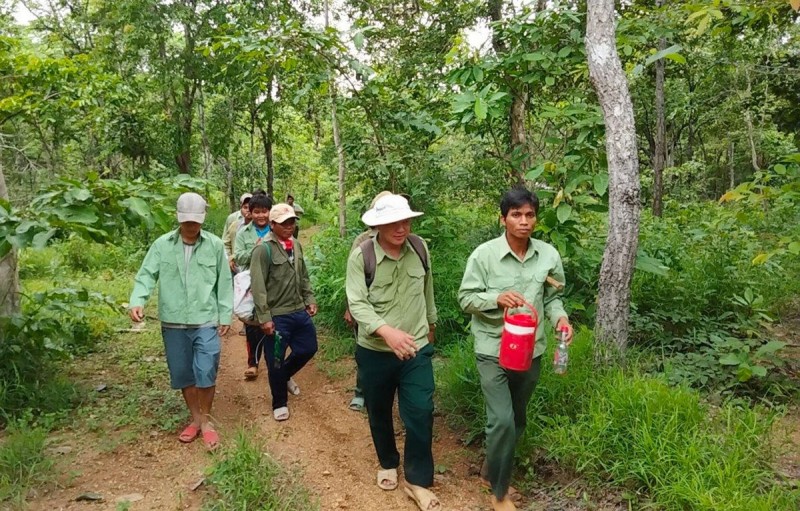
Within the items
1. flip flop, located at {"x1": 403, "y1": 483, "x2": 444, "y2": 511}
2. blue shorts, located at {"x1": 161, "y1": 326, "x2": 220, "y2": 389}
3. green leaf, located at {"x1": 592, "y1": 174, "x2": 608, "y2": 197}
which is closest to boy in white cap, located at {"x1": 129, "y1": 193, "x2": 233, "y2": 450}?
blue shorts, located at {"x1": 161, "y1": 326, "x2": 220, "y2": 389}

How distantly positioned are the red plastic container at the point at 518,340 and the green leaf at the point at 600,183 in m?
1.98

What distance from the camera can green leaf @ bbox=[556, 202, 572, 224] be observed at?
4.54 meters

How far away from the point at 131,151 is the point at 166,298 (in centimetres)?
1105

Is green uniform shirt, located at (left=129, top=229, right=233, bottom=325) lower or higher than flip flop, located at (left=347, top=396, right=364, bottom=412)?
higher

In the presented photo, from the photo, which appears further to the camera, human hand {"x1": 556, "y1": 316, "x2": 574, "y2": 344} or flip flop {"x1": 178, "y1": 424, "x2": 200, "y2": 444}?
flip flop {"x1": 178, "y1": 424, "x2": 200, "y2": 444}

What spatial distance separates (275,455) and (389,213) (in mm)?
2107

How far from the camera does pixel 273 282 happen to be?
4613 millimetres

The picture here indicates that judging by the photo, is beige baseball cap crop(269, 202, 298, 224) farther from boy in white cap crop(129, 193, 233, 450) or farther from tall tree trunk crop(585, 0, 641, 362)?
tall tree trunk crop(585, 0, 641, 362)

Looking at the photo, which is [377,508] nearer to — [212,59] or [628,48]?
[628,48]

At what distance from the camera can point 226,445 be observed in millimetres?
3900

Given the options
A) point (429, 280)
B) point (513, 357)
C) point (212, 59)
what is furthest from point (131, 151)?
point (513, 357)

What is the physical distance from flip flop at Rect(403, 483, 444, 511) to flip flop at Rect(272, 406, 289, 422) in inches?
61.9

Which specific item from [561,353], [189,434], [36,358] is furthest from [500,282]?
[36,358]

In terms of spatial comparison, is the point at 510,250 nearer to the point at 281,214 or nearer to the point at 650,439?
the point at 650,439
